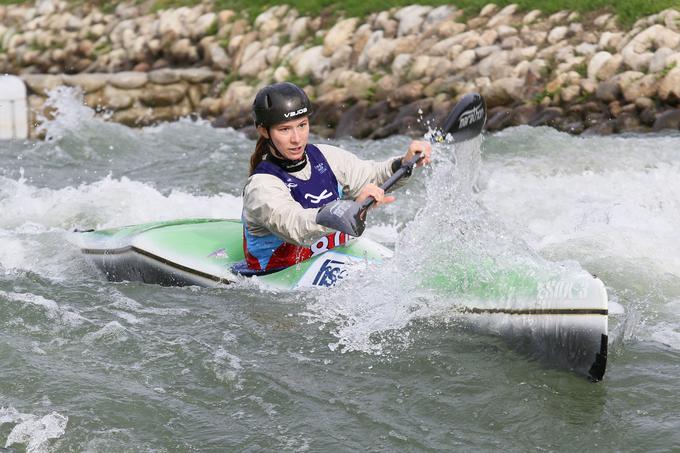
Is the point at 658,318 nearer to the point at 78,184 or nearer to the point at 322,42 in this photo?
the point at 78,184

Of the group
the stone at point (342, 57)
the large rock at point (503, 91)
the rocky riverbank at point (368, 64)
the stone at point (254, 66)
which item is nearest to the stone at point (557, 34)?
the rocky riverbank at point (368, 64)

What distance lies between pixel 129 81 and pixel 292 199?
917 cm

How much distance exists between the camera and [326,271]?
4883 millimetres

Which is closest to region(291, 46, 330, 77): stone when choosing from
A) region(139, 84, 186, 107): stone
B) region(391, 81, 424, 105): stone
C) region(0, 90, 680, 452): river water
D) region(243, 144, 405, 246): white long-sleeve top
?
region(391, 81, 424, 105): stone

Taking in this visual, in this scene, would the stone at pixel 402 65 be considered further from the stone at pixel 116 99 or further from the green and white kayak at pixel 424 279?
the green and white kayak at pixel 424 279

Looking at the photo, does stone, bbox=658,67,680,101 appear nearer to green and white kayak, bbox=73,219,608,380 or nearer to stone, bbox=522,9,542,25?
stone, bbox=522,9,542,25

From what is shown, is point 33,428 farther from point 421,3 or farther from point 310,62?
point 421,3

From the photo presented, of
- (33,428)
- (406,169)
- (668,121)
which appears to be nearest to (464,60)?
(668,121)

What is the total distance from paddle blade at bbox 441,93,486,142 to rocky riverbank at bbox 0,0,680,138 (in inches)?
179

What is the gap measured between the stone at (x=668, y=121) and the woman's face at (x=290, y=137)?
209 inches

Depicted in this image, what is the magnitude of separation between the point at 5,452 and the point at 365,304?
1.77 m

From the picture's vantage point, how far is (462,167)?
509cm

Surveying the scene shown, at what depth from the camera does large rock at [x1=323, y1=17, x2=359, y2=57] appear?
1224cm

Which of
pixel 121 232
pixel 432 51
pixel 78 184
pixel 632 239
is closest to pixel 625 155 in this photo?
pixel 632 239
